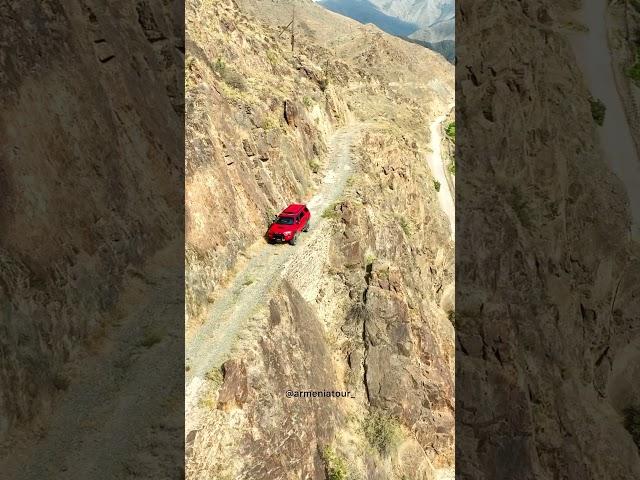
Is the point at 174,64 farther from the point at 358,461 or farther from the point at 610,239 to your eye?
the point at 610,239

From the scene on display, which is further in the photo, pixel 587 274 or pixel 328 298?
pixel 587 274

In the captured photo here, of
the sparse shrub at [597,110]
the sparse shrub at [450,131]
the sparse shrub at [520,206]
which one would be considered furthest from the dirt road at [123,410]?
the sparse shrub at [450,131]

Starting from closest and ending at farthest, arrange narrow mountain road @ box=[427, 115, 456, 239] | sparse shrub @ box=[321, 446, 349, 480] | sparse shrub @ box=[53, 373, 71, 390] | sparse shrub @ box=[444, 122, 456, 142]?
sparse shrub @ box=[53, 373, 71, 390] < sparse shrub @ box=[321, 446, 349, 480] < narrow mountain road @ box=[427, 115, 456, 239] < sparse shrub @ box=[444, 122, 456, 142]

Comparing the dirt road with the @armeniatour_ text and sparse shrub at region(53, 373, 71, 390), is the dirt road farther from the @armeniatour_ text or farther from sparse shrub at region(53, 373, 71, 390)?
the @armeniatour_ text

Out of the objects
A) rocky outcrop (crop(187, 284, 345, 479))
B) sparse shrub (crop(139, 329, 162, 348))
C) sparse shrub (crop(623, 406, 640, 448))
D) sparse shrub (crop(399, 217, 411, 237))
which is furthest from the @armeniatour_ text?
sparse shrub (crop(623, 406, 640, 448))

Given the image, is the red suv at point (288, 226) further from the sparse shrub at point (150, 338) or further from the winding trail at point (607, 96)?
the winding trail at point (607, 96)

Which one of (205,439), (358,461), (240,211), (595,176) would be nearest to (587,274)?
(595,176)
